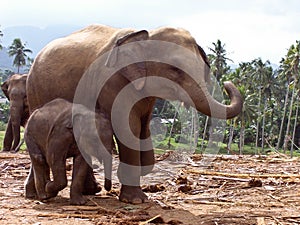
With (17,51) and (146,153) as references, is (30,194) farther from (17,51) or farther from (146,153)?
(17,51)

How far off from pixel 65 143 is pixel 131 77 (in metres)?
0.96

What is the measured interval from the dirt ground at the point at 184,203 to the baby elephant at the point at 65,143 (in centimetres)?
23

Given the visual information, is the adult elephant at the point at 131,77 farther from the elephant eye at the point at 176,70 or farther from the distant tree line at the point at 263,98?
the distant tree line at the point at 263,98

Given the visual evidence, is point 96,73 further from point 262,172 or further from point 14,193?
point 262,172

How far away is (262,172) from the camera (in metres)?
8.12

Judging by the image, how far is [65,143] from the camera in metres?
5.21

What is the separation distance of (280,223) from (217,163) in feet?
18.8

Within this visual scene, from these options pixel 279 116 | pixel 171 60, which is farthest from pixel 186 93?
pixel 279 116

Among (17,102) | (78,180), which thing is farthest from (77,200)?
(17,102)

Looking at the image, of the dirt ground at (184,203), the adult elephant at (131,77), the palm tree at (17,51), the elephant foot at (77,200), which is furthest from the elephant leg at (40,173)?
the palm tree at (17,51)

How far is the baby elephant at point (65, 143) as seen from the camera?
16.6 ft

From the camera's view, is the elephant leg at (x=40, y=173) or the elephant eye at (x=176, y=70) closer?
the elephant eye at (x=176, y=70)

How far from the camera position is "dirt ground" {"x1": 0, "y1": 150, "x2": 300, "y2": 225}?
446 cm

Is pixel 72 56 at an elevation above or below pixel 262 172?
above
